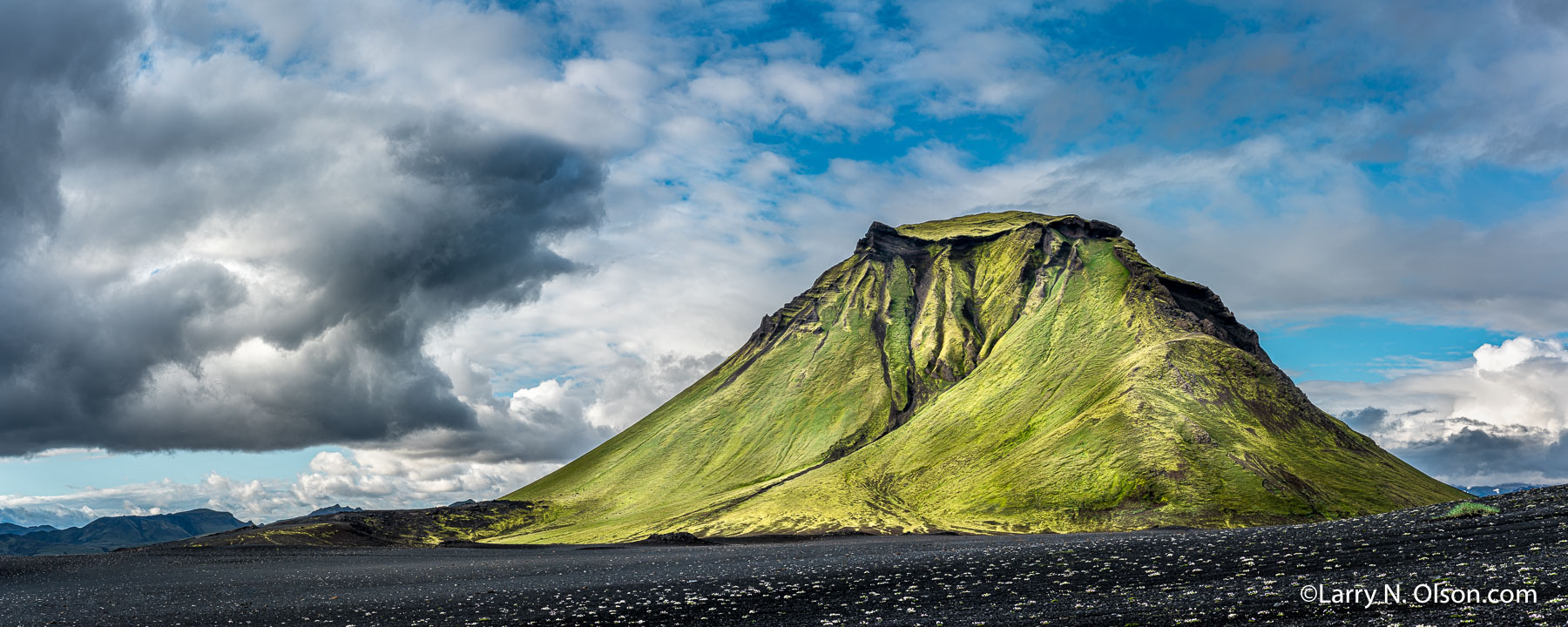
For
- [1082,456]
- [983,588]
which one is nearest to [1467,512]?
[983,588]

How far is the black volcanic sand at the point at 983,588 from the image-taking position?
86.5ft

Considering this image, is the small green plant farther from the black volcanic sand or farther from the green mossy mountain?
the green mossy mountain

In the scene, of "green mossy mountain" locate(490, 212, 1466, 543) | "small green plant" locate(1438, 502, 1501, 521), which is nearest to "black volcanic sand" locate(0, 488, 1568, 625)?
"small green plant" locate(1438, 502, 1501, 521)

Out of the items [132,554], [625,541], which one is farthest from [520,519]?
[132,554]

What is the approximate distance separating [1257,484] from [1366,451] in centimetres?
4303

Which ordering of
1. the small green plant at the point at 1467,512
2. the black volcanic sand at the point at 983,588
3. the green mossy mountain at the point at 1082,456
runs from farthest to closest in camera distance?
the green mossy mountain at the point at 1082,456 < the small green plant at the point at 1467,512 < the black volcanic sand at the point at 983,588

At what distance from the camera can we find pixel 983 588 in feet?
118

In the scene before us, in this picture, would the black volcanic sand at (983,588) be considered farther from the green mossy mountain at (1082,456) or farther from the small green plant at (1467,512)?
the green mossy mountain at (1082,456)

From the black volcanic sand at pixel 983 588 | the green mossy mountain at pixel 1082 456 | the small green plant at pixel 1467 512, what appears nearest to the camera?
the black volcanic sand at pixel 983 588

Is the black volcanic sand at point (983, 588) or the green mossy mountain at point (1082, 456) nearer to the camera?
the black volcanic sand at point (983, 588)

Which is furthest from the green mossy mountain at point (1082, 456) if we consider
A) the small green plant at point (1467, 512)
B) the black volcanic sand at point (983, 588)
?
the black volcanic sand at point (983, 588)

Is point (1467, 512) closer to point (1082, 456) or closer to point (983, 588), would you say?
point (983, 588)

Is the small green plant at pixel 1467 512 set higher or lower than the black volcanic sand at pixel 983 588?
higher

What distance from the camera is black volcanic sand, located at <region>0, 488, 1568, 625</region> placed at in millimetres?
26359
